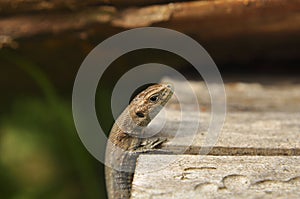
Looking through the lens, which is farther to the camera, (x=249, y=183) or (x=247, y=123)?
(x=247, y=123)

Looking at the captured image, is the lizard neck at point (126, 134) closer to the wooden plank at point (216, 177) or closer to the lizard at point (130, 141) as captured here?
the lizard at point (130, 141)

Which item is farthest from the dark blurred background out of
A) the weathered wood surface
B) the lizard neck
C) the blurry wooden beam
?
the lizard neck

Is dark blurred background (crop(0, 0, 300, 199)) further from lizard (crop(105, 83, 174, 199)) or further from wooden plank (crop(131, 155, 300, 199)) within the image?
wooden plank (crop(131, 155, 300, 199))

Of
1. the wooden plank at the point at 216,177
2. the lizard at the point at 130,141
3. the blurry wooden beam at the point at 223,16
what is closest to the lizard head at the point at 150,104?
the lizard at the point at 130,141

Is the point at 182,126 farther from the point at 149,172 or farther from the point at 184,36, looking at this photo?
the point at 184,36

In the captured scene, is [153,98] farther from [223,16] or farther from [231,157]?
[231,157]

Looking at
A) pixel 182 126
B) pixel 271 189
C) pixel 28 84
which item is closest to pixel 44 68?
pixel 28 84

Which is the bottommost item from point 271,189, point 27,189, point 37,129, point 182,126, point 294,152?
point 271,189
